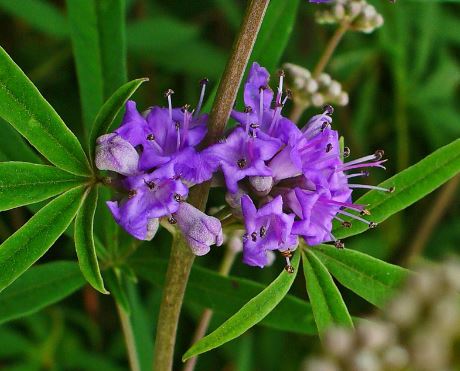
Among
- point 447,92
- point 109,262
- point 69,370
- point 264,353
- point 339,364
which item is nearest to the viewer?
point 339,364

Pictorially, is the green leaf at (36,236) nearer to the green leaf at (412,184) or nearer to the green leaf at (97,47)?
the green leaf at (97,47)

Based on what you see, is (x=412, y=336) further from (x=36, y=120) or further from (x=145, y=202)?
(x=36, y=120)

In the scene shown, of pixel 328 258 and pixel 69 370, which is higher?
pixel 328 258

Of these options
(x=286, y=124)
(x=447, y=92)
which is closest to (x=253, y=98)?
(x=286, y=124)

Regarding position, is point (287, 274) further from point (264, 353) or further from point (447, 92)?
point (447, 92)

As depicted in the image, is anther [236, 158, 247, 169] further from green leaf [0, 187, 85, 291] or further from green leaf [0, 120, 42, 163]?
green leaf [0, 120, 42, 163]

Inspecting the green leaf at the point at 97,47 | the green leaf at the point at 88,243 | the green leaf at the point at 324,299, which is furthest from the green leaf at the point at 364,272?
the green leaf at the point at 97,47

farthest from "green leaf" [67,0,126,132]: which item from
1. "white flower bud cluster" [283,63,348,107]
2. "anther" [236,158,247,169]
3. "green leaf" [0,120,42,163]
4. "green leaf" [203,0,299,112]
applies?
"anther" [236,158,247,169]
